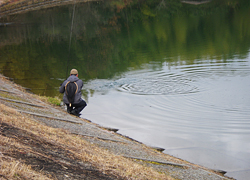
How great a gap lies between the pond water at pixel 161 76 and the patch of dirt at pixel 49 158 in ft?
16.1

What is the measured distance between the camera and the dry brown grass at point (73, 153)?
6.49 metres

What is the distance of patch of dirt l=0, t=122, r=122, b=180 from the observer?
7.01 metres

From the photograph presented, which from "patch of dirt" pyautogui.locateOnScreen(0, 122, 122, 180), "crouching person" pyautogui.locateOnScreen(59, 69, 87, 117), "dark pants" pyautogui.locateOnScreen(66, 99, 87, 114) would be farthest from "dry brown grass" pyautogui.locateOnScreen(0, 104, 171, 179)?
"dark pants" pyautogui.locateOnScreen(66, 99, 87, 114)

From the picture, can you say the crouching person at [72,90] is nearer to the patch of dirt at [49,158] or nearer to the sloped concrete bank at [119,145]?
the sloped concrete bank at [119,145]

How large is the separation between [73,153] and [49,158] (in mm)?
904

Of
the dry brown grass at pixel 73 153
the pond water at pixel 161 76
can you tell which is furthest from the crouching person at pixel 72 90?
the dry brown grass at pixel 73 153

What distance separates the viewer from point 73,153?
8.48 metres

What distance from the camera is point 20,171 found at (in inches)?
251

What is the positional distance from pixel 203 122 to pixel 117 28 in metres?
43.5

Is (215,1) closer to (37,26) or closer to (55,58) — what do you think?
(37,26)

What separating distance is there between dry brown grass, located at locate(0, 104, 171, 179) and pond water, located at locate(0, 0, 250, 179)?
11.6 feet

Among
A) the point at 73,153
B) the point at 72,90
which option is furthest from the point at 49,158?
the point at 72,90

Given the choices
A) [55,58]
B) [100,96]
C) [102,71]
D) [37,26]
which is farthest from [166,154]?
[37,26]

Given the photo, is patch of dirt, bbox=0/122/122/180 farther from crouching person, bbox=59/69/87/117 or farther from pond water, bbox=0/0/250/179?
crouching person, bbox=59/69/87/117
